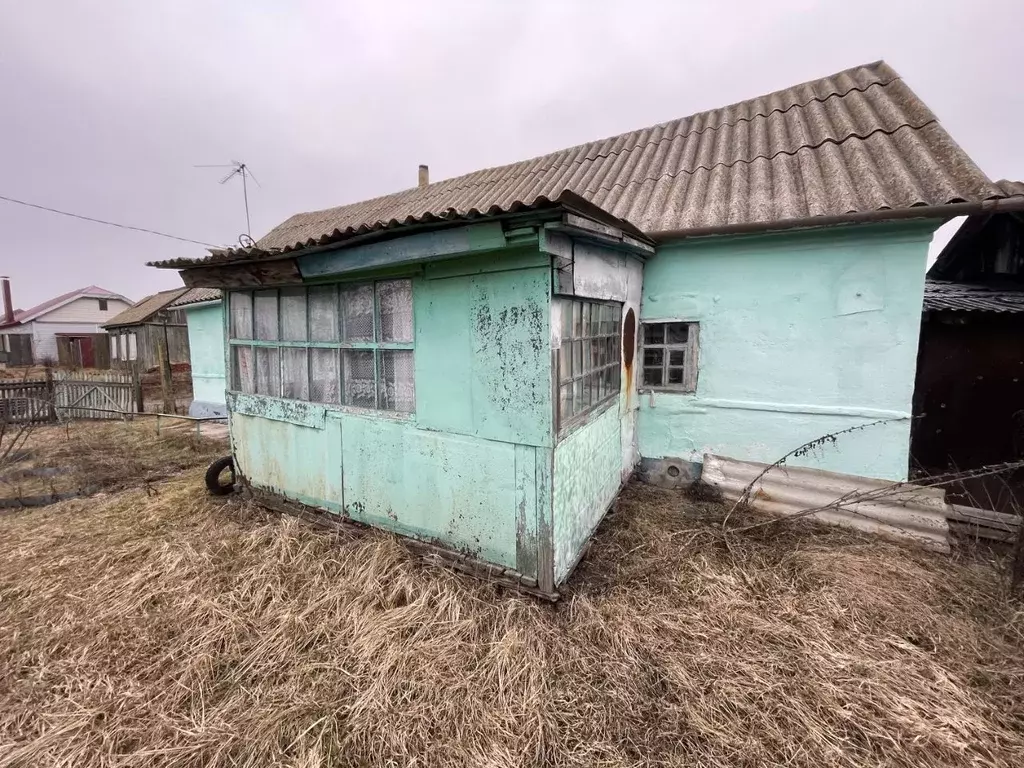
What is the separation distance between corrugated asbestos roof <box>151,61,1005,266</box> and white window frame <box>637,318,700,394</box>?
1164mm

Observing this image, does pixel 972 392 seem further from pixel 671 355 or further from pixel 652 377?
pixel 652 377

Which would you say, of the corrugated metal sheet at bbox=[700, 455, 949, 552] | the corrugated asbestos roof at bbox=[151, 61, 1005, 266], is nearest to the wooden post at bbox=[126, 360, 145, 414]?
the corrugated asbestos roof at bbox=[151, 61, 1005, 266]

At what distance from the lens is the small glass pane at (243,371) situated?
4859 mm

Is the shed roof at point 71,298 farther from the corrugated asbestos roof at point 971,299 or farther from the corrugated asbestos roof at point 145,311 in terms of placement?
the corrugated asbestos roof at point 971,299

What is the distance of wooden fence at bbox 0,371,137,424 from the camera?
10172mm

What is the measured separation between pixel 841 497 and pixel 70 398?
17.4 m

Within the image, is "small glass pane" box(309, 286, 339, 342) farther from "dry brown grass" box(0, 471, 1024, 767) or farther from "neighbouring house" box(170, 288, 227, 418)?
"neighbouring house" box(170, 288, 227, 418)

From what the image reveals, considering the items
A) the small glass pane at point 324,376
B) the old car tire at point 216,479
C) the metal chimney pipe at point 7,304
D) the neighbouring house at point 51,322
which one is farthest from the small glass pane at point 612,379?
the metal chimney pipe at point 7,304

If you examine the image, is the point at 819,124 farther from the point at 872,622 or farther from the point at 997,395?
the point at 872,622

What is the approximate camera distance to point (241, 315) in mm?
4793

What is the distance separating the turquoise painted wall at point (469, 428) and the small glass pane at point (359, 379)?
0.43 ft

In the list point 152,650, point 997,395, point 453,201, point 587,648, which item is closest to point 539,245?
point 587,648

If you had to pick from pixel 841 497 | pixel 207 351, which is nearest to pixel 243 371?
pixel 841 497

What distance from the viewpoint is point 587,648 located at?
267cm
